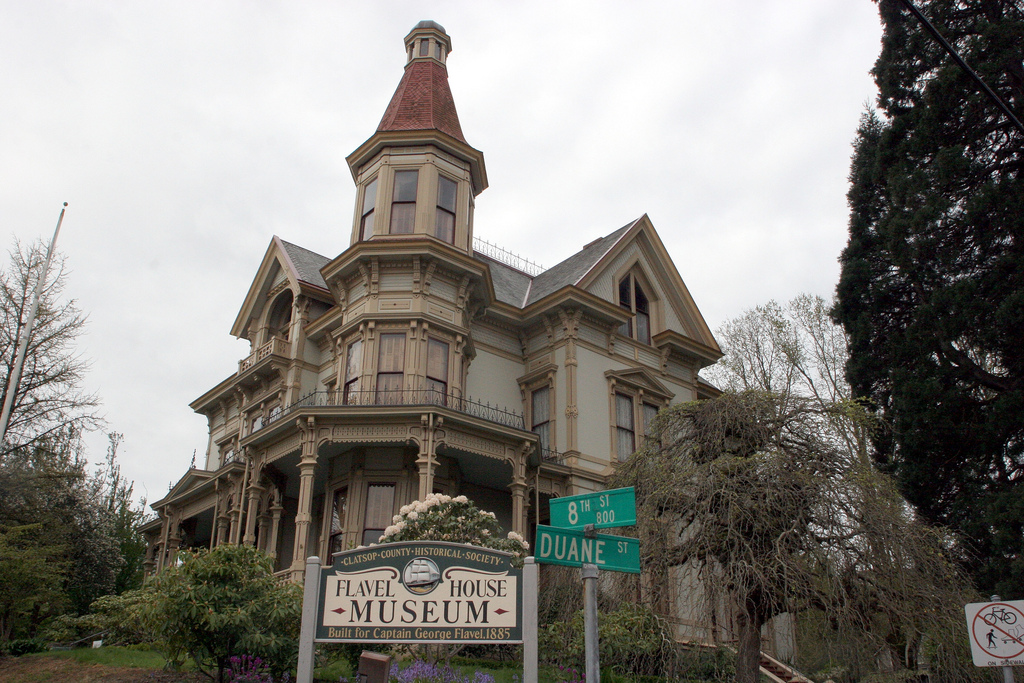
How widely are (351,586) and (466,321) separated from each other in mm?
14028

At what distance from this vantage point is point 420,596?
736cm

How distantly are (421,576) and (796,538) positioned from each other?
6.63 m

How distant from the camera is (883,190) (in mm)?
21922

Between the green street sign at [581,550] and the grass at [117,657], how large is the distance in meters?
9.84

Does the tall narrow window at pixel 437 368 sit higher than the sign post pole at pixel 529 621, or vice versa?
the tall narrow window at pixel 437 368

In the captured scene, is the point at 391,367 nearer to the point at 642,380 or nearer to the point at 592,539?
the point at 642,380

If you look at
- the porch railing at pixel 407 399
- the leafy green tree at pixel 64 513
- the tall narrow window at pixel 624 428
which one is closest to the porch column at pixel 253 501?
the porch railing at pixel 407 399

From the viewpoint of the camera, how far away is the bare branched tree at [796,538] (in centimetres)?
1120

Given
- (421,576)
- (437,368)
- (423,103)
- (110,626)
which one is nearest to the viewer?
(421,576)

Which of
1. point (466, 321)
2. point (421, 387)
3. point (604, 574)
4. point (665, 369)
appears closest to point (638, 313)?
point (665, 369)

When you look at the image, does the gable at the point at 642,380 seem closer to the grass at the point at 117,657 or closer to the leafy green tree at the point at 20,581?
the grass at the point at 117,657

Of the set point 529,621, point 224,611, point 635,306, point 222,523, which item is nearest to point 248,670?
point 224,611

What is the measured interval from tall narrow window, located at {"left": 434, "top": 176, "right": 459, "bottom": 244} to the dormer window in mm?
6012

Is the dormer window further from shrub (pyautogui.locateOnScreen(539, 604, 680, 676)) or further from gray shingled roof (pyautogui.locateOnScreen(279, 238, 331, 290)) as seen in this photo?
shrub (pyautogui.locateOnScreen(539, 604, 680, 676))
